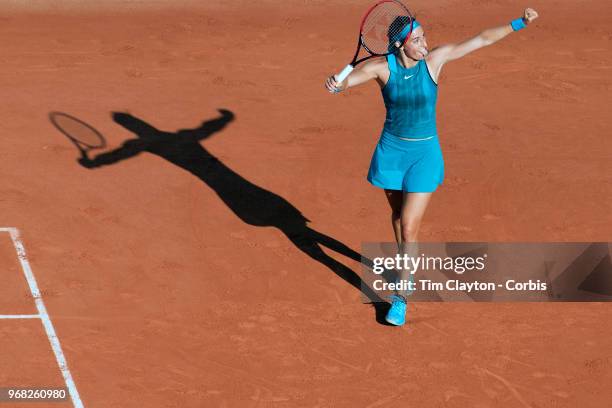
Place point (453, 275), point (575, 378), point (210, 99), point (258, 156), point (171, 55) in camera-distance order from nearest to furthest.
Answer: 1. point (575, 378)
2. point (453, 275)
3. point (258, 156)
4. point (210, 99)
5. point (171, 55)

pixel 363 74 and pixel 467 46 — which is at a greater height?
pixel 467 46

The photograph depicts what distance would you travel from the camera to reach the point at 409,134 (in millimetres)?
9859

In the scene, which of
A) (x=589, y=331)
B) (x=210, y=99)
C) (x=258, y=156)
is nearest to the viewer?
(x=589, y=331)

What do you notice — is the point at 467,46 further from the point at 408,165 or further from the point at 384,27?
the point at 408,165

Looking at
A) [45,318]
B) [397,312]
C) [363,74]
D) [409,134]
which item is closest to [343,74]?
[363,74]

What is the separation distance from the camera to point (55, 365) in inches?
390

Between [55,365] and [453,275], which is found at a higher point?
[453,275]

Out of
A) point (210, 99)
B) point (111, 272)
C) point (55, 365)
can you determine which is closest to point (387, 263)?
point (111, 272)

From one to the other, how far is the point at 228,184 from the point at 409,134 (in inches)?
145

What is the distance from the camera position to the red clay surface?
9.80 meters

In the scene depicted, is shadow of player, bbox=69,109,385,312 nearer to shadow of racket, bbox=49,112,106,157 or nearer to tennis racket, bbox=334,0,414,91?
shadow of racket, bbox=49,112,106,157

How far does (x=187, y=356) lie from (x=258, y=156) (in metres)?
4.18

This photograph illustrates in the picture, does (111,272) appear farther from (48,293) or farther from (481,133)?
(481,133)

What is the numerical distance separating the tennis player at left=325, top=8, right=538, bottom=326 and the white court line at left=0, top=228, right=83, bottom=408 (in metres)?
2.99
